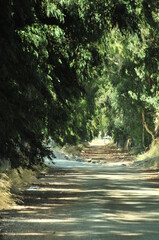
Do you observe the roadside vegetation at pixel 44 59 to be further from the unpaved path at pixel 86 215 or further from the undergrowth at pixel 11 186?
the unpaved path at pixel 86 215

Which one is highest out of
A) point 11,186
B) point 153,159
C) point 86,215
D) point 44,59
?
point 44,59

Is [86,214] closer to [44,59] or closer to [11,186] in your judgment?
[44,59]

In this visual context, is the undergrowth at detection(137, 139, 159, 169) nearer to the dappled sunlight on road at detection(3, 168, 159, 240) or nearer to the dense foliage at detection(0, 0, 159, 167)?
the dense foliage at detection(0, 0, 159, 167)

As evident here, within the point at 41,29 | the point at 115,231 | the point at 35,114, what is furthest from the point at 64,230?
the point at 41,29

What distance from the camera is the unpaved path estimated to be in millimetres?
11492

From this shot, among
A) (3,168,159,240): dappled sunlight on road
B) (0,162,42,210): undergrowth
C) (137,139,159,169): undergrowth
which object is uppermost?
(137,139,159,169): undergrowth

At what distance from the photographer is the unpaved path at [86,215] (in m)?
11.5

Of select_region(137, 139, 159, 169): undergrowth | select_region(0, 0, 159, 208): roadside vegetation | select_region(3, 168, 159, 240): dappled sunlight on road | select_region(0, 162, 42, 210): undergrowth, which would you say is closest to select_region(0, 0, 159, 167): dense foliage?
select_region(0, 0, 159, 208): roadside vegetation

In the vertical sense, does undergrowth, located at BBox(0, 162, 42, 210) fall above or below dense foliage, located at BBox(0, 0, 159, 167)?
below

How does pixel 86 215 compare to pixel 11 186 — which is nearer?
pixel 86 215

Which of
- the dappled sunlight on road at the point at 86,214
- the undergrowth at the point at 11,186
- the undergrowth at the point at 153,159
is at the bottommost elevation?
the dappled sunlight on road at the point at 86,214

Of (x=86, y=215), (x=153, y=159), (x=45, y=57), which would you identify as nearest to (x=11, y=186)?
(x=86, y=215)

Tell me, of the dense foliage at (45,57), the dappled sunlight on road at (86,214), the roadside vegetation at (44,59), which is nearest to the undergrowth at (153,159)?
the roadside vegetation at (44,59)

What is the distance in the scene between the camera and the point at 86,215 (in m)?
14.3
